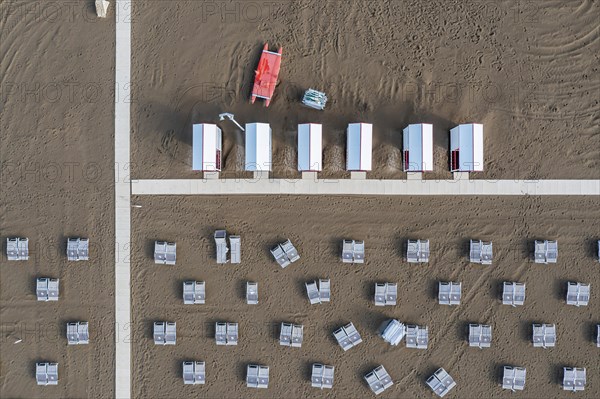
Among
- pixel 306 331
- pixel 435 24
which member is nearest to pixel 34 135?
pixel 306 331

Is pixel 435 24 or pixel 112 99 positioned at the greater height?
pixel 435 24

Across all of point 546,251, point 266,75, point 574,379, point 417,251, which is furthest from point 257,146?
point 574,379

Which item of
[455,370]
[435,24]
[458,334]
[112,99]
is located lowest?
[455,370]

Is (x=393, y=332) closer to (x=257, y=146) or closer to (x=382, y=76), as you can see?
(x=257, y=146)

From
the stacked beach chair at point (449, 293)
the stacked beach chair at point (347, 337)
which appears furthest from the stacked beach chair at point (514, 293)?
the stacked beach chair at point (347, 337)

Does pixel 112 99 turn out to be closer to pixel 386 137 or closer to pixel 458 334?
pixel 386 137

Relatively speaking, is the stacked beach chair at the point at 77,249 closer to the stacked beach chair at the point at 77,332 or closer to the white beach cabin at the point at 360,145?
the stacked beach chair at the point at 77,332
